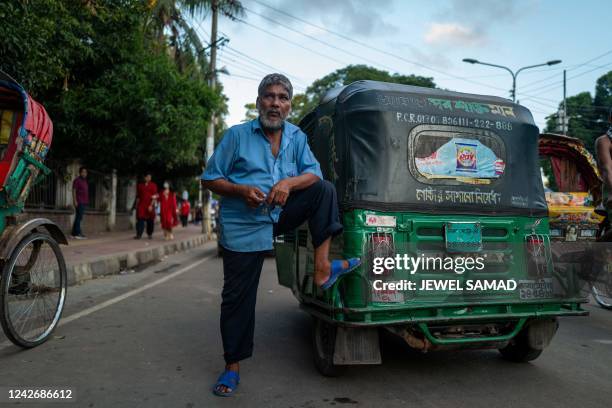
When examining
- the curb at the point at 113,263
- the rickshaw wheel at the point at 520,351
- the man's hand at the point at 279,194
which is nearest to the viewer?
the man's hand at the point at 279,194

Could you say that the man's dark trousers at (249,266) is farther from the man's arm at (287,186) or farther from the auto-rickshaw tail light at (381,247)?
the auto-rickshaw tail light at (381,247)

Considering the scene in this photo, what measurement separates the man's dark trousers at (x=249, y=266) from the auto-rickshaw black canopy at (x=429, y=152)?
0.97 feet

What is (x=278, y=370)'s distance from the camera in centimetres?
368

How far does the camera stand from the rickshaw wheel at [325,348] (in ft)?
11.2

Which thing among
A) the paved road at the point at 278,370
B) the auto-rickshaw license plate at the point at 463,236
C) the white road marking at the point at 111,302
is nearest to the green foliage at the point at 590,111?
the white road marking at the point at 111,302

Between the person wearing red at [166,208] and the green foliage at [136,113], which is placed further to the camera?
the person wearing red at [166,208]

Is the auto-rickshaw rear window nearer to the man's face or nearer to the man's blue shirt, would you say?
the man's blue shirt

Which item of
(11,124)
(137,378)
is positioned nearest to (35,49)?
(11,124)

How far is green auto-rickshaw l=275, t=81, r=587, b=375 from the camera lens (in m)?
3.26

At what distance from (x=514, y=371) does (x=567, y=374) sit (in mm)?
355

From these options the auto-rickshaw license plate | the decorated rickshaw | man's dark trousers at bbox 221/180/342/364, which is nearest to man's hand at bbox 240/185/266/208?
man's dark trousers at bbox 221/180/342/364

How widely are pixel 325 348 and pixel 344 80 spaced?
4347 cm

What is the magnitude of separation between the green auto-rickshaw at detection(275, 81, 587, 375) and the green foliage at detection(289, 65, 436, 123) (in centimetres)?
3812

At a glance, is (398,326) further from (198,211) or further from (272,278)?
(198,211)
